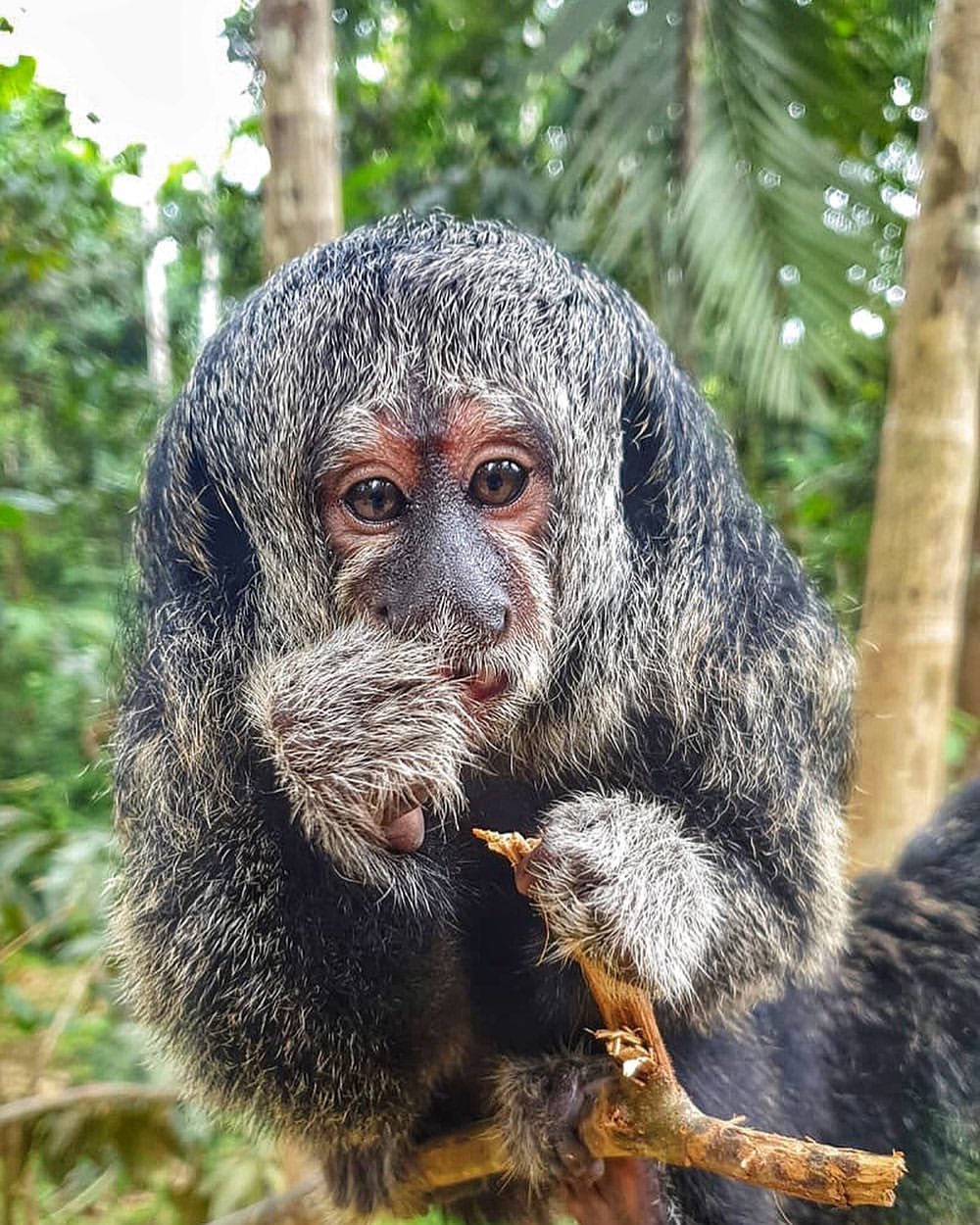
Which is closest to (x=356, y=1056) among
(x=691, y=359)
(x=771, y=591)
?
(x=771, y=591)

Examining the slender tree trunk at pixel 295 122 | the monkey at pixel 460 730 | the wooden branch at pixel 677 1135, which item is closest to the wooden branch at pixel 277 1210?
the monkey at pixel 460 730

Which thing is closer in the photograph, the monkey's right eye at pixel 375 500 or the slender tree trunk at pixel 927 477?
the monkey's right eye at pixel 375 500

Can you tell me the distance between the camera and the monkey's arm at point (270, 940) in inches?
70.8

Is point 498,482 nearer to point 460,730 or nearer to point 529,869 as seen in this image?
point 460,730

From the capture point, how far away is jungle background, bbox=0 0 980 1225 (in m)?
2.76

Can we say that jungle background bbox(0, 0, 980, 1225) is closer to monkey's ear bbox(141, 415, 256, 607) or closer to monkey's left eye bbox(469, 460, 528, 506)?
monkey's ear bbox(141, 415, 256, 607)

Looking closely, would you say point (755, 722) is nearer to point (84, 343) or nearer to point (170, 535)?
point (170, 535)

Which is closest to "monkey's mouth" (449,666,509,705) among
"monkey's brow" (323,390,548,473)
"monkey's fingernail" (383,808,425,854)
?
"monkey's fingernail" (383,808,425,854)

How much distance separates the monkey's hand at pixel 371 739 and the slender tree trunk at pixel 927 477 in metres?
1.37

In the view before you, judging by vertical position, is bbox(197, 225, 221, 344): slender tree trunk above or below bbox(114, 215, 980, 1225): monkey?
above

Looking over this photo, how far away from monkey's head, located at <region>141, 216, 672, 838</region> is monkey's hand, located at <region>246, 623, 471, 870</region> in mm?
29

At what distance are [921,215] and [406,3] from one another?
2.30 meters

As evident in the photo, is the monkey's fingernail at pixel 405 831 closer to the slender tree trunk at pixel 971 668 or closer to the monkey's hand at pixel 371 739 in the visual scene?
the monkey's hand at pixel 371 739

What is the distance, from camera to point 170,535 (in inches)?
73.7
